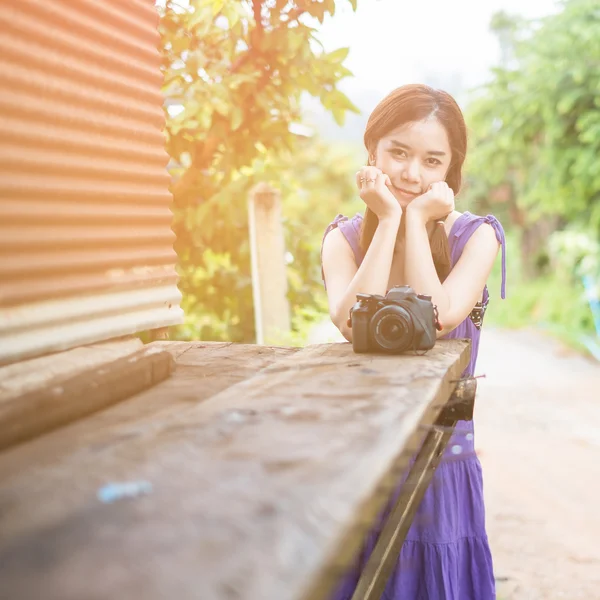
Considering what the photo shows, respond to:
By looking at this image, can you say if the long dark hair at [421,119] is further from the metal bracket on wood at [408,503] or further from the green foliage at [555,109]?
the green foliage at [555,109]

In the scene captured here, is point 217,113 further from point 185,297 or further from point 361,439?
point 361,439

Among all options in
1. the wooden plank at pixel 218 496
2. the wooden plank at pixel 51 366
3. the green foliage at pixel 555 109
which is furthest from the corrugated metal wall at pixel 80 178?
the green foliage at pixel 555 109

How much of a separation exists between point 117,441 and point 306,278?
4.59m

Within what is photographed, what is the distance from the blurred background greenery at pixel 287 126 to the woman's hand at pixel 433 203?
72cm

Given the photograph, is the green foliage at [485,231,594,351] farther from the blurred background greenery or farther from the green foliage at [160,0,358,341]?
the green foliage at [160,0,358,341]

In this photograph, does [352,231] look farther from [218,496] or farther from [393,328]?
[218,496]

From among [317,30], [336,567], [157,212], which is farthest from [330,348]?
[317,30]

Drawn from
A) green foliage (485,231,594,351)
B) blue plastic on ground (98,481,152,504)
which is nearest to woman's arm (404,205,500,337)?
blue plastic on ground (98,481,152,504)

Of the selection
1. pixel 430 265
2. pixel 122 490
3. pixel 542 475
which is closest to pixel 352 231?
pixel 430 265

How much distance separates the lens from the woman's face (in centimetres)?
202

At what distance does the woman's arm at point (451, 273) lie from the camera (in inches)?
74.2

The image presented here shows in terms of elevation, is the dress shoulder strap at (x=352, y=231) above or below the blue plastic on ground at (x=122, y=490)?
above

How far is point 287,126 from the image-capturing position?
13.4ft

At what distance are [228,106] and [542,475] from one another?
3.61 meters
